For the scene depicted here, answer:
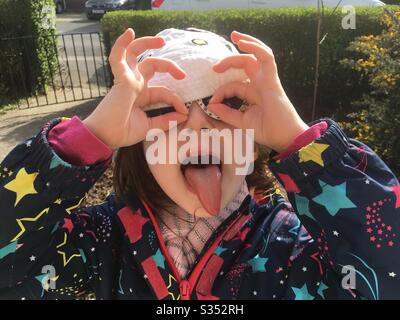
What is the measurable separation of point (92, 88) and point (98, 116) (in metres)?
7.66

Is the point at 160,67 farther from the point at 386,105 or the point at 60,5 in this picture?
the point at 60,5

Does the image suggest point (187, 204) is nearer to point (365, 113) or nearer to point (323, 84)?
point (365, 113)

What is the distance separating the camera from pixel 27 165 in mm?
1300

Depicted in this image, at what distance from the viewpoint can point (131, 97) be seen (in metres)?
1.31

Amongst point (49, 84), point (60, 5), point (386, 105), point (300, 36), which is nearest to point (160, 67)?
point (386, 105)

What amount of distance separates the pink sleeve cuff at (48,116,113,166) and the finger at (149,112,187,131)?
0.51ft

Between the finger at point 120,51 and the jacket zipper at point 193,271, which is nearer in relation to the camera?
the finger at point 120,51

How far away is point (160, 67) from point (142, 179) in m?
0.44

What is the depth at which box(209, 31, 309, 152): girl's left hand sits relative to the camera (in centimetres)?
128

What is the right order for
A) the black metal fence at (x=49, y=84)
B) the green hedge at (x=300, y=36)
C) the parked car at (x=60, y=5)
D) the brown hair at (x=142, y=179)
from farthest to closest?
the parked car at (x=60, y=5) < the black metal fence at (x=49, y=84) < the green hedge at (x=300, y=36) < the brown hair at (x=142, y=179)

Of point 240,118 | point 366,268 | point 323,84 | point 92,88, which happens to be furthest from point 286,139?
point 92,88

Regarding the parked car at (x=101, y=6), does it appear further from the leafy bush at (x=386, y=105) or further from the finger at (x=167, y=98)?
the finger at (x=167, y=98)

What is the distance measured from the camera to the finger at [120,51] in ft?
4.15

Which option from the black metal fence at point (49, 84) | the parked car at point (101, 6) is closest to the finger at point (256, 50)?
the black metal fence at point (49, 84)
